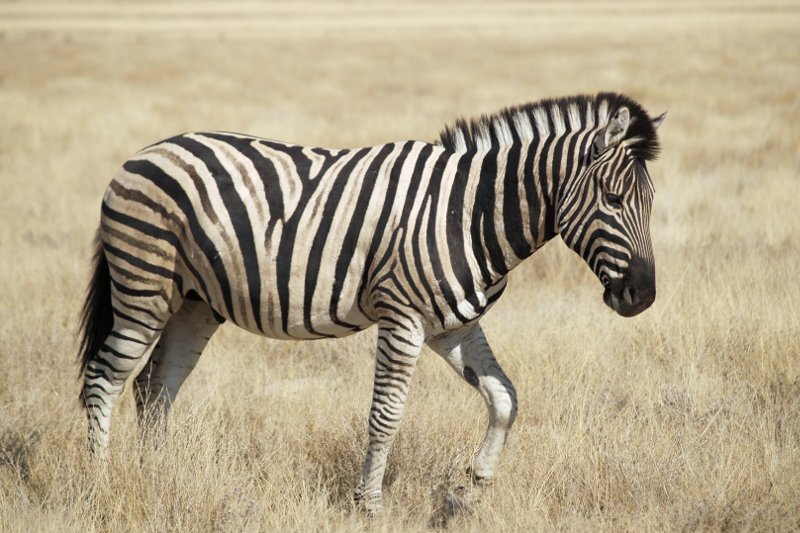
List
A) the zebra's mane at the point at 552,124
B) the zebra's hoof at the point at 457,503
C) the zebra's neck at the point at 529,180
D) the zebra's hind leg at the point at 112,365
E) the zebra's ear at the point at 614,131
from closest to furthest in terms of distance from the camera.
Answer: the zebra's ear at the point at 614,131 → the zebra's mane at the point at 552,124 → the zebra's neck at the point at 529,180 → the zebra's hoof at the point at 457,503 → the zebra's hind leg at the point at 112,365

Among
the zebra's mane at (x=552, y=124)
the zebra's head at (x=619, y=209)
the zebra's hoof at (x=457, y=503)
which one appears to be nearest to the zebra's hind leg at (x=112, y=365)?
the zebra's hoof at (x=457, y=503)

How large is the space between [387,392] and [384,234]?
826mm

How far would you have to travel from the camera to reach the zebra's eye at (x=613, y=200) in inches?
154

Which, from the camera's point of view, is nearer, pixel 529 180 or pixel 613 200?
pixel 613 200

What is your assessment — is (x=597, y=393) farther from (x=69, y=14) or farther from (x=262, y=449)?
(x=69, y=14)

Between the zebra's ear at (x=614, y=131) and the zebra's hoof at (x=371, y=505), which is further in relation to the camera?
the zebra's hoof at (x=371, y=505)

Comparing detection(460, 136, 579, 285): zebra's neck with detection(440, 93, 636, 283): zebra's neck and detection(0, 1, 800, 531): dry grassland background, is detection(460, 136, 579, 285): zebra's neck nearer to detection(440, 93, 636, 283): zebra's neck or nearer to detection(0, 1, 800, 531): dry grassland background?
detection(440, 93, 636, 283): zebra's neck

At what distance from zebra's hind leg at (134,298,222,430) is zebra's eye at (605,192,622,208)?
249 cm

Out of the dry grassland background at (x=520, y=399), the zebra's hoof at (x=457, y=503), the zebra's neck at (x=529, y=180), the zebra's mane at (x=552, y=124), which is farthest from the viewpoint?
the zebra's hoof at (x=457, y=503)

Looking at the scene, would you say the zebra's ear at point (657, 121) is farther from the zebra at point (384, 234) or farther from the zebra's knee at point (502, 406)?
the zebra's knee at point (502, 406)

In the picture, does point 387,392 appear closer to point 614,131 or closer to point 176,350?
point 176,350

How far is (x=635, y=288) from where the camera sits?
3852mm

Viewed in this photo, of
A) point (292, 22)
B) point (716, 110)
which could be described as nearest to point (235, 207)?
point (716, 110)

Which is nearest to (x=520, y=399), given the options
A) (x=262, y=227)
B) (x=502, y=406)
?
(x=502, y=406)
